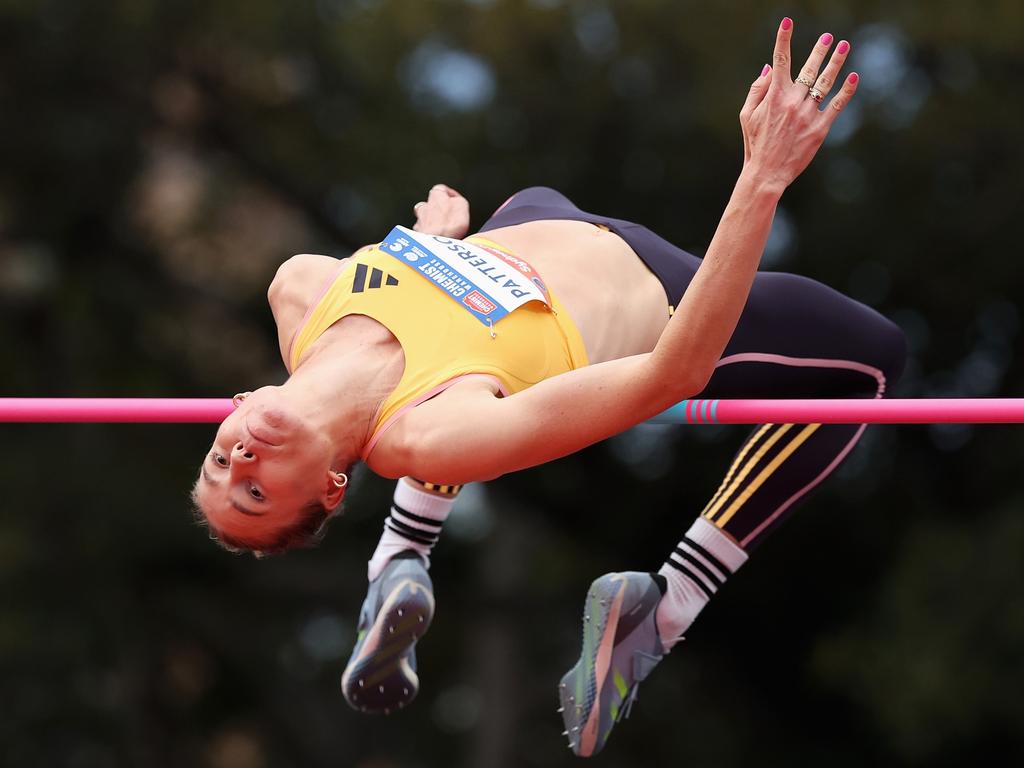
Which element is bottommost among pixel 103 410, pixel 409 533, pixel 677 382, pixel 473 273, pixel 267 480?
pixel 409 533

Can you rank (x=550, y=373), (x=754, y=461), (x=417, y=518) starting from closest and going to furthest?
(x=550, y=373) < (x=754, y=461) < (x=417, y=518)

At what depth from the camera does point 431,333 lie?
108 inches

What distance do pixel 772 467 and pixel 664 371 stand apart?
2.49 ft

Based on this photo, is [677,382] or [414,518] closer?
[677,382]

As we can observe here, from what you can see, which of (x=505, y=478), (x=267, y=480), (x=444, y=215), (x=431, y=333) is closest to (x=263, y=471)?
(x=267, y=480)

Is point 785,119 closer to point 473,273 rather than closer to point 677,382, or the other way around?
point 677,382

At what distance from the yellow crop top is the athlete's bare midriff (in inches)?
2.0

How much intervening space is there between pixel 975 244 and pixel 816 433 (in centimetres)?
553

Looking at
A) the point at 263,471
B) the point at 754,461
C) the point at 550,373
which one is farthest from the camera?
the point at 754,461

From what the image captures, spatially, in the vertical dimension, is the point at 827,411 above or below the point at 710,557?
above

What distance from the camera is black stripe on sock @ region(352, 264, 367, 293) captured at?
2840mm

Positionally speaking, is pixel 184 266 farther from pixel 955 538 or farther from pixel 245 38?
pixel 955 538

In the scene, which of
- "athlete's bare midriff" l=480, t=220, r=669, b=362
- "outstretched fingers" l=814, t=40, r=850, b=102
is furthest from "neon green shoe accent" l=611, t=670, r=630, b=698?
"outstretched fingers" l=814, t=40, r=850, b=102

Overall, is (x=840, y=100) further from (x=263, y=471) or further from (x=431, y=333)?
(x=263, y=471)
